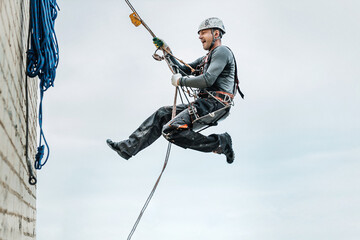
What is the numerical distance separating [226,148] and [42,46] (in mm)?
2425

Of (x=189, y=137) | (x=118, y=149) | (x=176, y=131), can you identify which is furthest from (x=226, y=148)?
(x=118, y=149)

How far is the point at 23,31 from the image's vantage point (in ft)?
13.6

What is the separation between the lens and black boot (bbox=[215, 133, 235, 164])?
5570mm

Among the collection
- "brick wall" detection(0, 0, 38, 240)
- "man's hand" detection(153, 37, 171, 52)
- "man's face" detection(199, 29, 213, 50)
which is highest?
"man's hand" detection(153, 37, 171, 52)

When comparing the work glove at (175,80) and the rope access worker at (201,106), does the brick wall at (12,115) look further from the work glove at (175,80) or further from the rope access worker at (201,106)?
the work glove at (175,80)

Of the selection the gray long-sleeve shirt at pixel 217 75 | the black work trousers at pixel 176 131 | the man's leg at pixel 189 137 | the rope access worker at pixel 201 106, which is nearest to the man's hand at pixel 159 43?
the rope access worker at pixel 201 106

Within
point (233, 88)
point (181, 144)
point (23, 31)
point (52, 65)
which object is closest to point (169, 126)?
point (181, 144)

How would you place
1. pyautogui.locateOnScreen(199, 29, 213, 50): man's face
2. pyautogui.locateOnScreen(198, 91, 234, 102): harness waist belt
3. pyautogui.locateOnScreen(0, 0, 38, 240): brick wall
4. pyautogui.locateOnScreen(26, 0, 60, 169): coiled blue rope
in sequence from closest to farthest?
pyautogui.locateOnScreen(0, 0, 38, 240): brick wall
pyautogui.locateOnScreen(26, 0, 60, 169): coiled blue rope
pyautogui.locateOnScreen(198, 91, 234, 102): harness waist belt
pyautogui.locateOnScreen(199, 29, 213, 50): man's face

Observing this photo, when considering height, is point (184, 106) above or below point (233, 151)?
above

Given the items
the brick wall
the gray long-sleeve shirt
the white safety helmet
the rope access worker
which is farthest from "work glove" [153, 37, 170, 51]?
the brick wall

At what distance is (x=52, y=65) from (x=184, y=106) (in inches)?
63.8

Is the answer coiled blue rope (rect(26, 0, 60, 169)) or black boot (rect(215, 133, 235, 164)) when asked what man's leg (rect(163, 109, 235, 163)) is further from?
coiled blue rope (rect(26, 0, 60, 169))

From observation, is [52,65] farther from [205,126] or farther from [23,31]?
[205,126]

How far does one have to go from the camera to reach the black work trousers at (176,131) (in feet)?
16.8
